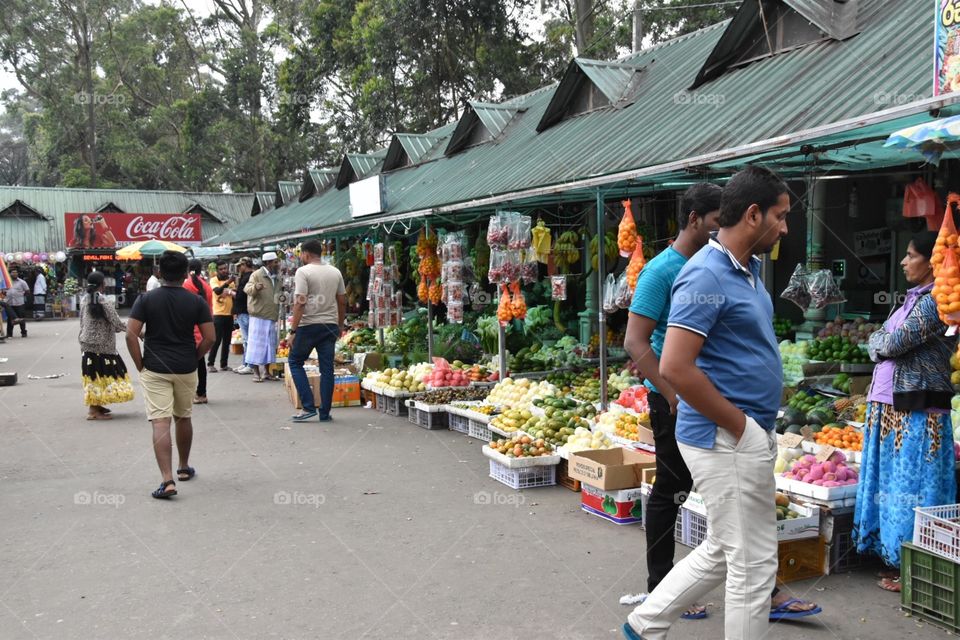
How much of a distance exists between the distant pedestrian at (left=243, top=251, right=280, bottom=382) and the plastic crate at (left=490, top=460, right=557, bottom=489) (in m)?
7.05

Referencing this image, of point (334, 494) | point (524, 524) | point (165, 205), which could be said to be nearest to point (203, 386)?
point (334, 494)

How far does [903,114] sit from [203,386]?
957 cm

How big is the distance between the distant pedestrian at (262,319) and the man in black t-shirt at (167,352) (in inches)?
233

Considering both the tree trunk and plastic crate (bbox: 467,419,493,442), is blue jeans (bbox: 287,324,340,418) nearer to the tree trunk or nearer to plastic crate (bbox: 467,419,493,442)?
plastic crate (bbox: 467,419,493,442)

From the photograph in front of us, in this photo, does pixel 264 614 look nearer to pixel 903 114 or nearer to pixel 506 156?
pixel 903 114

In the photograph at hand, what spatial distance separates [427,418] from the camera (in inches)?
377

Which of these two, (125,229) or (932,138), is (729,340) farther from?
(125,229)

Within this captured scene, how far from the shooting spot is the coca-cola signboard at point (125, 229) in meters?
33.6

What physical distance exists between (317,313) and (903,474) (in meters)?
6.73

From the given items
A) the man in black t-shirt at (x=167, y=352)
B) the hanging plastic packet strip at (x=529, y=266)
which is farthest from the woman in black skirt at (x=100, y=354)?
the hanging plastic packet strip at (x=529, y=266)

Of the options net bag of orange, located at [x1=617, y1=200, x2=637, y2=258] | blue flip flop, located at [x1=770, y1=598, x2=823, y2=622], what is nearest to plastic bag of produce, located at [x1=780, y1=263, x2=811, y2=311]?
net bag of orange, located at [x1=617, y1=200, x2=637, y2=258]

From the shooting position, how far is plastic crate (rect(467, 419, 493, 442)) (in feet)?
28.4

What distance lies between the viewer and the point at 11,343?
21672 millimetres

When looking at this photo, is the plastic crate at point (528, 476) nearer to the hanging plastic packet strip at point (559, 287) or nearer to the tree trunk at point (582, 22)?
the hanging plastic packet strip at point (559, 287)
